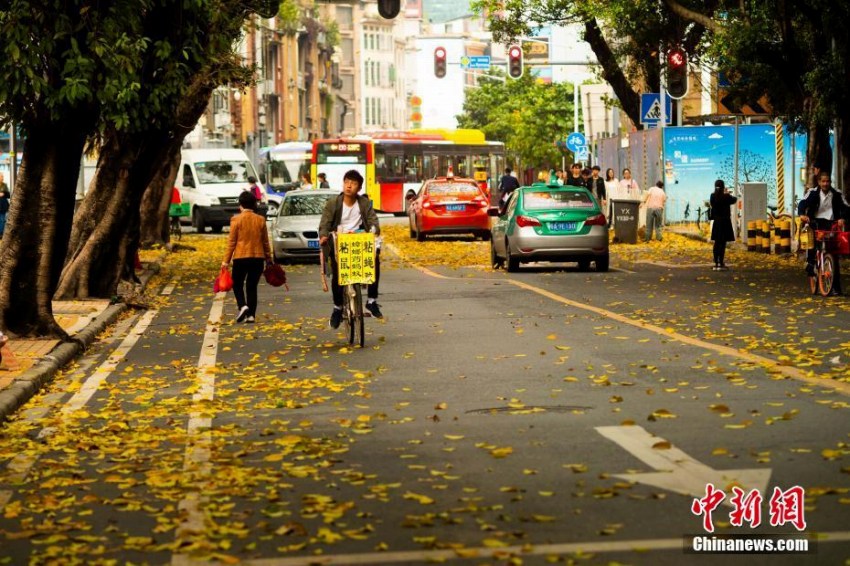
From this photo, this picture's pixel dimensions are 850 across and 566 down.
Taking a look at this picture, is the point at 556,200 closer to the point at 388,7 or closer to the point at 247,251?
the point at 388,7

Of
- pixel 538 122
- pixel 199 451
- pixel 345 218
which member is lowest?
pixel 199 451

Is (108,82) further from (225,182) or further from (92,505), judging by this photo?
(225,182)

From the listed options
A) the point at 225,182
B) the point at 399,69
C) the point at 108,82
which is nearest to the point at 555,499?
the point at 108,82

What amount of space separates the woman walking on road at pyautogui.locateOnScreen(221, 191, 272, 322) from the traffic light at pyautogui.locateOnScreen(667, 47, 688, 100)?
1888 cm

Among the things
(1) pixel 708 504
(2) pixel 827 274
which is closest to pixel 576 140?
(2) pixel 827 274

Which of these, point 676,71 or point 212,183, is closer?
point 676,71

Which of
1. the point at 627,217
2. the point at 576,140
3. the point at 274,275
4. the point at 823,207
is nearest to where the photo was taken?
the point at 274,275

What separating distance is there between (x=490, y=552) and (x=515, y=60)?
4841cm

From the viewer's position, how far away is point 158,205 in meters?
41.2

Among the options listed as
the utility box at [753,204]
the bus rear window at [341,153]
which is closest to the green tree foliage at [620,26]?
the utility box at [753,204]

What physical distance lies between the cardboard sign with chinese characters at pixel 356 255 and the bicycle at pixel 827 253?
768 cm

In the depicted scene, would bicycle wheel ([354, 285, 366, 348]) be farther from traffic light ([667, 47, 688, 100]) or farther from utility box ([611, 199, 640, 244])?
utility box ([611, 199, 640, 244])

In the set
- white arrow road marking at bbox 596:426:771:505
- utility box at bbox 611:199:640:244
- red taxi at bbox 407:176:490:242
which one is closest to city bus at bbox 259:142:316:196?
red taxi at bbox 407:176:490:242

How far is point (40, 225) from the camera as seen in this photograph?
1861 centimetres
